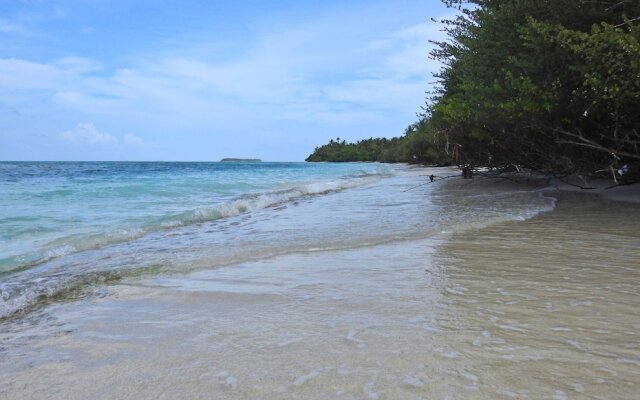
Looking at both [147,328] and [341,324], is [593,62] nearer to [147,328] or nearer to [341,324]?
[341,324]

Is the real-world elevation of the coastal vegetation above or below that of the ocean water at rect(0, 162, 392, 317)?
above

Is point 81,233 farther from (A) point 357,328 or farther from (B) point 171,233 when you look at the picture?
(A) point 357,328

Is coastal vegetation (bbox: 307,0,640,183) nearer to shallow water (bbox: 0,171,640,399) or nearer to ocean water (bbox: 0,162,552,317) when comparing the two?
ocean water (bbox: 0,162,552,317)

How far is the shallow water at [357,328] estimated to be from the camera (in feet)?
7.40

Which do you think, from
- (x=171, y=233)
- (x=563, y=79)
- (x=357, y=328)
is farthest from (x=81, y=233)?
(x=563, y=79)

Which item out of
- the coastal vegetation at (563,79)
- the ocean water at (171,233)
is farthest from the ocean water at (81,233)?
the coastal vegetation at (563,79)

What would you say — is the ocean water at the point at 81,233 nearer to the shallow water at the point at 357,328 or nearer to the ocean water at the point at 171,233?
the ocean water at the point at 171,233

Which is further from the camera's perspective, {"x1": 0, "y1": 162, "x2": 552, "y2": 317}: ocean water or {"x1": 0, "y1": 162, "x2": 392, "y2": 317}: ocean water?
{"x1": 0, "y1": 162, "x2": 552, "y2": 317}: ocean water

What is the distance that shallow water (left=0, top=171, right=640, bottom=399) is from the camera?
226cm

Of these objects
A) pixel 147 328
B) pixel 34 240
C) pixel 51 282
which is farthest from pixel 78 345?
pixel 34 240

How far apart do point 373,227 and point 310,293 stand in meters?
3.81

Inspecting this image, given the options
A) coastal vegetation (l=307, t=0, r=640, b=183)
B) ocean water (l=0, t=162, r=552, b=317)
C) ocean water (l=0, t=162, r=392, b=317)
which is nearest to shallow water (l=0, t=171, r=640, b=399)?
ocean water (l=0, t=162, r=552, b=317)

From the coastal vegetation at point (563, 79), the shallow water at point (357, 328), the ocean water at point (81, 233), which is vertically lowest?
the ocean water at point (81, 233)

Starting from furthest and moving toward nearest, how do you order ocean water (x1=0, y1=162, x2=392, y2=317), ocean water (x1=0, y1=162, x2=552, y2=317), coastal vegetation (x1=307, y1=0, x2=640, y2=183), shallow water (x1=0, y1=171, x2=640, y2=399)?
coastal vegetation (x1=307, y1=0, x2=640, y2=183) < ocean water (x1=0, y1=162, x2=552, y2=317) < ocean water (x1=0, y1=162, x2=392, y2=317) < shallow water (x1=0, y1=171, x2=640, y2=399)
